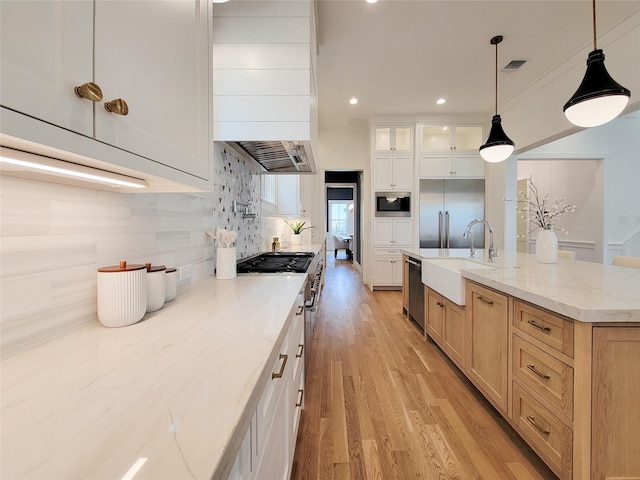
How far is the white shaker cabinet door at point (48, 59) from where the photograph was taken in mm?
377

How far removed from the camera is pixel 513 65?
3.71m

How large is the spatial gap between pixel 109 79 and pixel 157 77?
7.3 inches

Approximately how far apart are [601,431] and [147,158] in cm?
177

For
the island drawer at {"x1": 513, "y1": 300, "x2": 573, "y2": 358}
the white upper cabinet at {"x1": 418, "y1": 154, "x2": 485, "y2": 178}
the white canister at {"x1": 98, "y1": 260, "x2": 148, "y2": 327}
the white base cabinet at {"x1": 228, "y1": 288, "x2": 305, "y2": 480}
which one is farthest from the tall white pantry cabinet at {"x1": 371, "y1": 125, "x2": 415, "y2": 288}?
the white canister at {"x1": 98, "y1": 260, "x2": 148, "y2": 327}

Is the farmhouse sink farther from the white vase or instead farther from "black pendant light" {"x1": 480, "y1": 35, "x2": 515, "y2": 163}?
"black pendant light" {"x1": 480, "y1": 35, "x2": 515, "y2": 163}

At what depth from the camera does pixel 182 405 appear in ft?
1.57

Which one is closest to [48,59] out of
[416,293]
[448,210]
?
[416,293]

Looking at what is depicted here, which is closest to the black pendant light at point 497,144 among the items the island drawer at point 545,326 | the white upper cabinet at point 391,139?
the island drawer at point 545,326

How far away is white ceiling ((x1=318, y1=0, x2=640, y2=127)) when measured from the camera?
9.07 ft

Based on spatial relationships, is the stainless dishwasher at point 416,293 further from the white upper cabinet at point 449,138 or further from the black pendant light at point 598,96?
the white upper cabinet at point 449,138

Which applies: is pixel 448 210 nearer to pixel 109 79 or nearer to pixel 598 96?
pixel 598 96

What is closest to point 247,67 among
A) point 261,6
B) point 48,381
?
point 261,6

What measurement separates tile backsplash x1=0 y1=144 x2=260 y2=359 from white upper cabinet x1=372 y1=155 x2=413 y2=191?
452 centimetres

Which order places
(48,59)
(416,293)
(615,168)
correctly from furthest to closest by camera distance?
(615,168) < (416,293) < (48,59)
